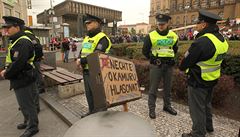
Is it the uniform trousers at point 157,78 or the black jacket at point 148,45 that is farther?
the uniform trousers at point 157,78

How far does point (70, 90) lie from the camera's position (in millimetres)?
6219

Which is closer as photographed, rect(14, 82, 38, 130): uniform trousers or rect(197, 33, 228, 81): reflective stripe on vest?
rect(197, 33, 228, 81): reflective stripe on vest

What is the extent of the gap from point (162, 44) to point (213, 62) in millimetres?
1251

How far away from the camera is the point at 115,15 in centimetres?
9362

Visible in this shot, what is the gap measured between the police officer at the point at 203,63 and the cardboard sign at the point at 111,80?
3.41 feet

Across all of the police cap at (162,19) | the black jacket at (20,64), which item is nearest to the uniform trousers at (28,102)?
the black jacket at (20,64)

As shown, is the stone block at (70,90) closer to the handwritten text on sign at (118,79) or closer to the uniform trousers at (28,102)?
the uniform trousers at (28,102)

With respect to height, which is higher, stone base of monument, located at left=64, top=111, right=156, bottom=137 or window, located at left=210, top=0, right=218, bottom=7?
window, located at left=210, top=0, right=218, bottom=7

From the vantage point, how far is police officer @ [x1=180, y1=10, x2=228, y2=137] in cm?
301

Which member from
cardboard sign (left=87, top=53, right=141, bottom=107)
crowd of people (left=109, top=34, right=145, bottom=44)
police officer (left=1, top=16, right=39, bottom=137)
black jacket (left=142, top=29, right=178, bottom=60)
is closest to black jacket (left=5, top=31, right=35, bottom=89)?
police officer (left=1, top=16, right=39, bottom=137)

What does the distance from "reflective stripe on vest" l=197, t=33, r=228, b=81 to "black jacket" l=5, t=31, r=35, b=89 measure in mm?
2777

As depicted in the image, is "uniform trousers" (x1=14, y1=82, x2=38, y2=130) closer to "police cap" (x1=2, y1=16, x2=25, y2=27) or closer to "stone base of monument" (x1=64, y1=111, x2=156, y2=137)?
"police cap" (x1=2, y1=16, x2=25, y2=27)

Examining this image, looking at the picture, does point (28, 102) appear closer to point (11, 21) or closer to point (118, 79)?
point (11, 21)

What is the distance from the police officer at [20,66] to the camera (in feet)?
11.7
